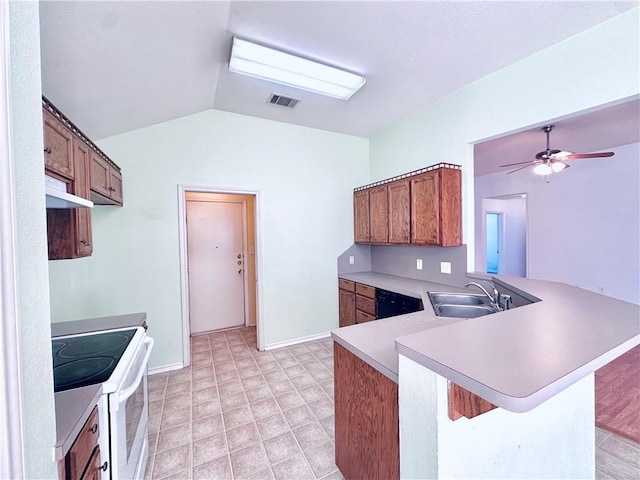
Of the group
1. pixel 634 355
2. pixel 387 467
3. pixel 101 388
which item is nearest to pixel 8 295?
pixel 101 388

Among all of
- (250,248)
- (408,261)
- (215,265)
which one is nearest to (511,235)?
(408,261)

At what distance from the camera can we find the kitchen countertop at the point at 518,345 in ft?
2.35

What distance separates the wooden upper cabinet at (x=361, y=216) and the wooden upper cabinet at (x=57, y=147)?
2.95 metres

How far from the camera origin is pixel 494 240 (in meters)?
7.71

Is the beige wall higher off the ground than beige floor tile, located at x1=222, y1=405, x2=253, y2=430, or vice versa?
the beige wall

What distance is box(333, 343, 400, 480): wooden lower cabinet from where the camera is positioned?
1.18m

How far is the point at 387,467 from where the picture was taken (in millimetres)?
1192

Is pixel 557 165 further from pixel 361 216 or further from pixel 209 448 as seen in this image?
pixel 209 448

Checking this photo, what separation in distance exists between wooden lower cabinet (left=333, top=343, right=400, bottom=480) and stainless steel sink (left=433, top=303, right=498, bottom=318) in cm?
97

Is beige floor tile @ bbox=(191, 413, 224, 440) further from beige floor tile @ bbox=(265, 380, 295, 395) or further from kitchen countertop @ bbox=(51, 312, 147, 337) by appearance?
kitchen countertop @ bbox=(51, 312, 147, 337)

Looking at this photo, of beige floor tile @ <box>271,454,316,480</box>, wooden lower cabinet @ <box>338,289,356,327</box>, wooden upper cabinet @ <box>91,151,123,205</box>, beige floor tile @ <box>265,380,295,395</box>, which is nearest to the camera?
beige floor tile @ <box>271,454,316,480</box>

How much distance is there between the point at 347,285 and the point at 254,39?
2817 millimetres

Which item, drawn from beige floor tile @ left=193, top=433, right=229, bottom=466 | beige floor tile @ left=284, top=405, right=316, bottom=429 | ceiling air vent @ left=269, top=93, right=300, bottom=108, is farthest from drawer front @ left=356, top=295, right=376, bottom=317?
ceiling air vent @ left=269, top=93, right=300, bottom=108

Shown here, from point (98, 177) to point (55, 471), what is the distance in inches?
77.9
